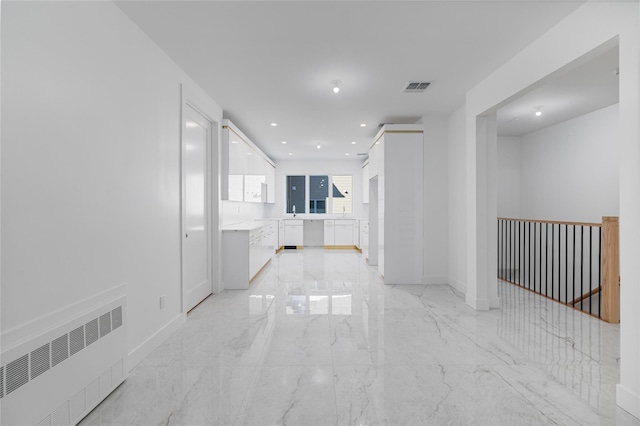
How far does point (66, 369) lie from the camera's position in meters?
1.69

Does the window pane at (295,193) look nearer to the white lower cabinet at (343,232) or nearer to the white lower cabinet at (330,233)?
the white lower cabinet at (330,233)

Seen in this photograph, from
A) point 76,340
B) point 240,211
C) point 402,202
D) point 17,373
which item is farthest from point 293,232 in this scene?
point 17,373

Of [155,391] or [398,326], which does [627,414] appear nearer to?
[398,326]

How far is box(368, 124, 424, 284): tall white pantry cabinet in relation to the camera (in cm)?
516

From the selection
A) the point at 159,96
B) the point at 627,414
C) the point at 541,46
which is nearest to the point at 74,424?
the point at 159,96

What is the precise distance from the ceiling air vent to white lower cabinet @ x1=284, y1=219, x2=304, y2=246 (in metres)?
5.79

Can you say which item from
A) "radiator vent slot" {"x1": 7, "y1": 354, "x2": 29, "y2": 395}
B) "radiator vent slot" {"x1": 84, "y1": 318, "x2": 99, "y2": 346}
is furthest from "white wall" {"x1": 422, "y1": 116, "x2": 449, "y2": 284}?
"radiator vent slot" {"x1": 7, "y1": 354, "x2": 29, "y2": 395}

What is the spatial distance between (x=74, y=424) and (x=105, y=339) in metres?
0.44

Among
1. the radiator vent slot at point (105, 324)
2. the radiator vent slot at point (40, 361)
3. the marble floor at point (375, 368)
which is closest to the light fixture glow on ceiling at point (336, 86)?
the marble floor at point (375, 368)

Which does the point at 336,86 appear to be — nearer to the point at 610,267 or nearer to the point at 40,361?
the point at 40,361

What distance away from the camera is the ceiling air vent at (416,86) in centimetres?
378

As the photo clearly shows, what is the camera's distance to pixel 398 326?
332cm

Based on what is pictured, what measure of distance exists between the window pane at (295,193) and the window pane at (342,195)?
99cm

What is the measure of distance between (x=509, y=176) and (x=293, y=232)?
5.59 meters
